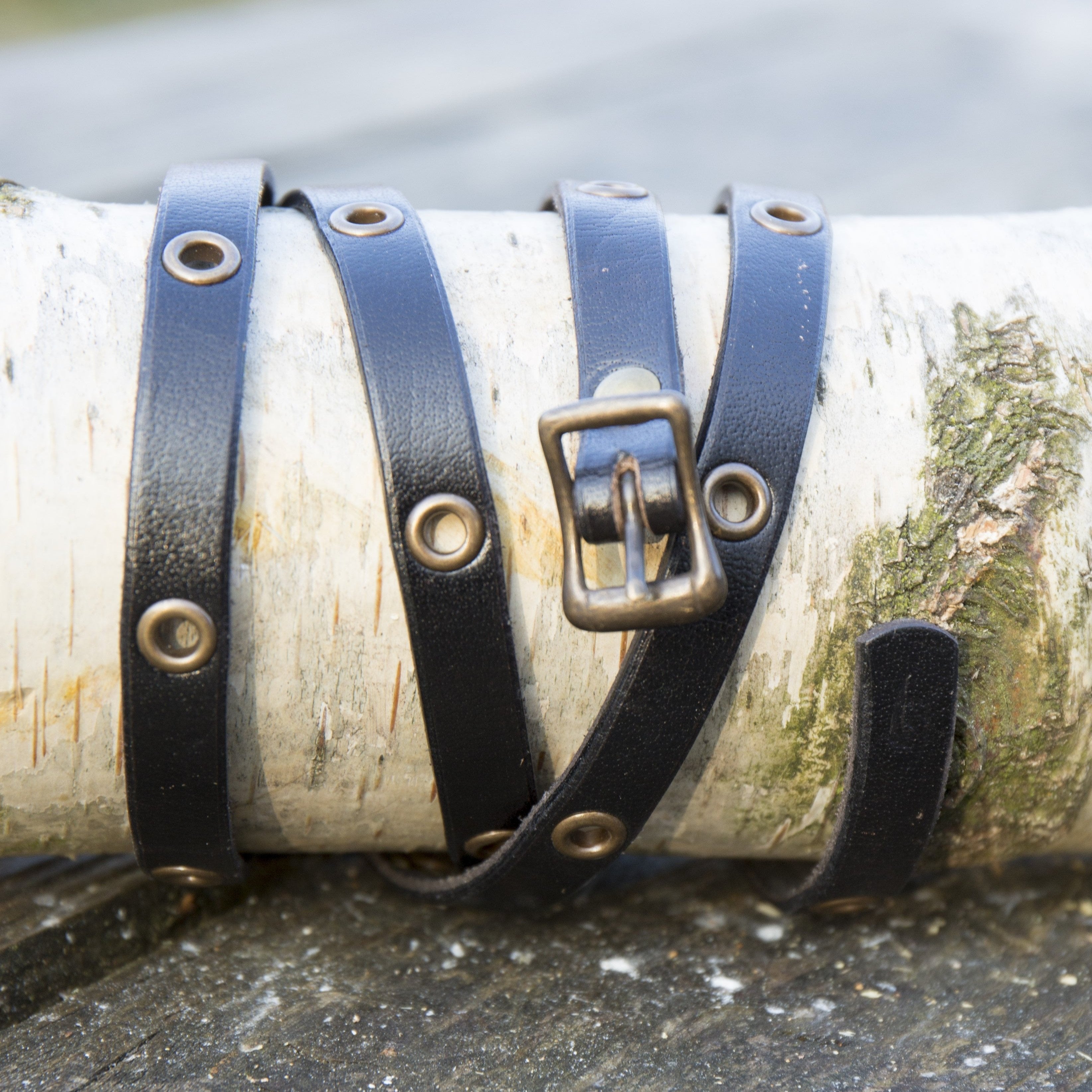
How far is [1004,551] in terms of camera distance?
931 mm

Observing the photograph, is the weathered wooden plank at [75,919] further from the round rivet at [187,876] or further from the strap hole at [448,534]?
the strap hole at [448,534]

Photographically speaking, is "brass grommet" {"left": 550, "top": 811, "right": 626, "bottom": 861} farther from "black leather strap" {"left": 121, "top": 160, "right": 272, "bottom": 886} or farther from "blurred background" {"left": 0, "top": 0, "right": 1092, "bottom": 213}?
"blurred background" {"left": 0, "top": 0, "right": 1092, "bottom": 213}

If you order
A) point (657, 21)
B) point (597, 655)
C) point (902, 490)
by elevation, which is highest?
point (657, 21)

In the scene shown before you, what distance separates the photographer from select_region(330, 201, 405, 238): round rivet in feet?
3.07

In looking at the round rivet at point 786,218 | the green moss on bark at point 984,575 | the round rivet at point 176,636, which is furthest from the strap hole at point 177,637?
the round rivet at point 786,218

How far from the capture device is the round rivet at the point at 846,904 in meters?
1.05

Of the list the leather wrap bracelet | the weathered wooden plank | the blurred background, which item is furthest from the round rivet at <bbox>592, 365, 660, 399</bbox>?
the blurred background

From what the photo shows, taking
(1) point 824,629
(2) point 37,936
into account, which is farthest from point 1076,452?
(2) point 37,936

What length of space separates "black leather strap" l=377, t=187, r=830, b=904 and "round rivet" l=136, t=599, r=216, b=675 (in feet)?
0.97

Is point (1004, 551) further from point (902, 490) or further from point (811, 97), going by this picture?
point (811, 97)

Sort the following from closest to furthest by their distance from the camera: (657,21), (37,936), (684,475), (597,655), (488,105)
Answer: (684,475), (597,655), (37,936), (488,105), (657,21)

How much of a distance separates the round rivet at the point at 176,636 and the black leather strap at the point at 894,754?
1.66 ft

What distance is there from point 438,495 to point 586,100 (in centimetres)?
348

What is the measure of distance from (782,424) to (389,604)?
0.34 metres
